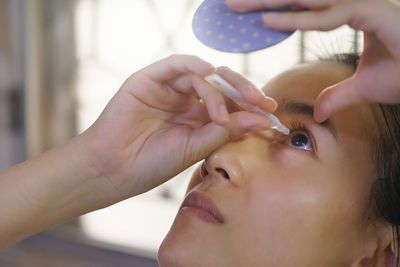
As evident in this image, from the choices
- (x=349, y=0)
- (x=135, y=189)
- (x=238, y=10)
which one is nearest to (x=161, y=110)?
(x=135, y=189)

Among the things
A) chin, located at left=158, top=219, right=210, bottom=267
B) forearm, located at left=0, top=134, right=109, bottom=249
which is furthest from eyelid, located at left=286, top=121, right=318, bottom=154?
forearm, located at left=0, top=134, right=109, bottom=249

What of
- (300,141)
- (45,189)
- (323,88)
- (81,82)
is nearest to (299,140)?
(300,141)

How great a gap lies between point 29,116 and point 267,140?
74.1 inches

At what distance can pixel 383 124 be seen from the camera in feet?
2.63

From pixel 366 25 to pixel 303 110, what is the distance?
0.82 ft

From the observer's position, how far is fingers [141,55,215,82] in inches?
27.6

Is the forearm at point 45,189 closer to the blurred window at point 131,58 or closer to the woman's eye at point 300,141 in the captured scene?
the woman's eye at point 300,141

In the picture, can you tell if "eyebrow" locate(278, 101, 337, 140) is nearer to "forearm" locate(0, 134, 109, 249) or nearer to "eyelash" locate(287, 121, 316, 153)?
"eyelash" locate(287, 121, 316, 153)

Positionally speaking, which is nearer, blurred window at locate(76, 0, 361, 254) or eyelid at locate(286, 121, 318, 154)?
eyelid at locate(286, 121, 318, 154)

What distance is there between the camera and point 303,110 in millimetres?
792

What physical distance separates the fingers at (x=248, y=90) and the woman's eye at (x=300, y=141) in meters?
0.10

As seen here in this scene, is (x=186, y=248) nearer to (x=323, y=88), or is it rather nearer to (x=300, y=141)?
(x=300, y=141)

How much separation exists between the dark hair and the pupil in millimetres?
125

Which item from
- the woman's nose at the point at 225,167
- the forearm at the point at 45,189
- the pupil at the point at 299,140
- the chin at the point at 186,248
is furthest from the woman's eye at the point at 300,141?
the forearm at the point at 45,189
